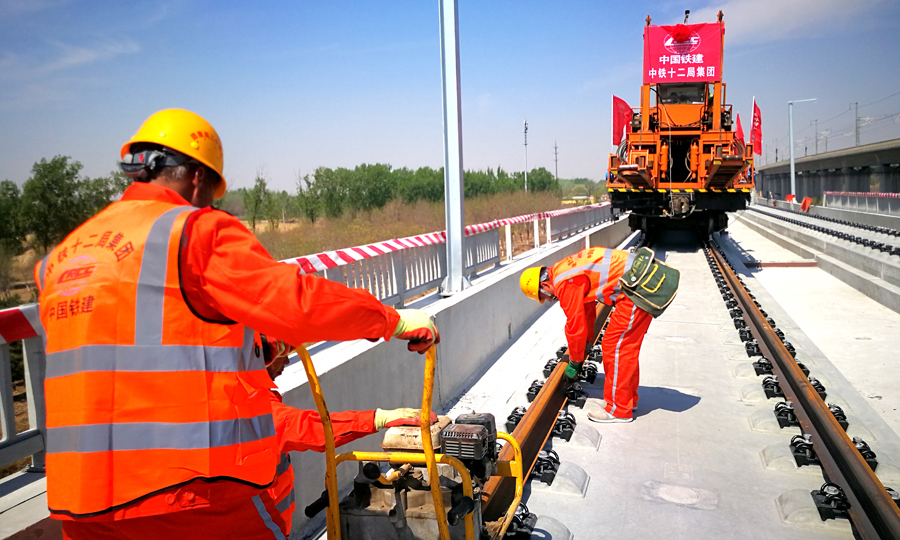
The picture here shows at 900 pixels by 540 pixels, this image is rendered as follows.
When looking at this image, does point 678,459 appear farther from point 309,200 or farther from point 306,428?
point 309,200

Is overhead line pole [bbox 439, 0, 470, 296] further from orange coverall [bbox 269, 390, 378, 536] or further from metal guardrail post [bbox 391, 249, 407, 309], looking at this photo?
orange coverall [bbox 269, 390, 378, 536]

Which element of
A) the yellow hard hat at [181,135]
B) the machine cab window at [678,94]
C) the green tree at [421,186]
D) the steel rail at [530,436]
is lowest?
the steel rail at [530,436]

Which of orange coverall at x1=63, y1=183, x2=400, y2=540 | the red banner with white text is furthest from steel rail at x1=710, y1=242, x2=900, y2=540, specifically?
the red banner with white text

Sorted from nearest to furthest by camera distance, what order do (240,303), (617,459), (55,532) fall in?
1. (240,303)
2. (55,532)
3. (617,459)

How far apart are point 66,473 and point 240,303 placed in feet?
2.18

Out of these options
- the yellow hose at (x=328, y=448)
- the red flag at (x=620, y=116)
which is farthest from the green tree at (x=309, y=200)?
the yellow hose at (x=328, y=448)

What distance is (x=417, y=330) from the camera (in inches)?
90.0

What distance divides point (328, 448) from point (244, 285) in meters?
0.98

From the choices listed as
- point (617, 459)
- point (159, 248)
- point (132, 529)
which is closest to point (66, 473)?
point (132, 529)

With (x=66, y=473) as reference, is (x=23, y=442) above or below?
below

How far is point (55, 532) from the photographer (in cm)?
255

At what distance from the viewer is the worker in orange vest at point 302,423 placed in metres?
2.52

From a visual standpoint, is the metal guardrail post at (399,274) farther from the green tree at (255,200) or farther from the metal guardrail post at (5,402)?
the green tree at (255,200)

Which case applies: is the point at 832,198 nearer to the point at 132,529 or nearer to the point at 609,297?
the point at 609,297
